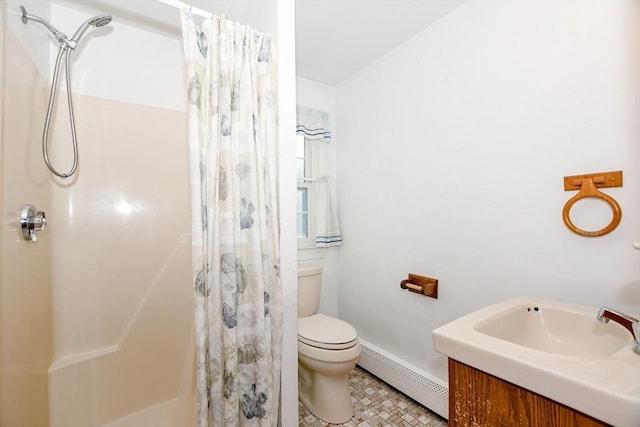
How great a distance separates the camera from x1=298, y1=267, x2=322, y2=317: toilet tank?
2.03m

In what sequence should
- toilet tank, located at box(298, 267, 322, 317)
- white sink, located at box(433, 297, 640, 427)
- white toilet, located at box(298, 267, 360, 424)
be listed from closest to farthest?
white sink, located at box(433, 297, 640, 427) → white toilet, located at box(298, 267, 360, 424) → toilet tank, located at box(298, 267, 322, 317)

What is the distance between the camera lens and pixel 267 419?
4.10ft

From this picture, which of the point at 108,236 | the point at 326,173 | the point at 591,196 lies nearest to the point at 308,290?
the point at 326,173

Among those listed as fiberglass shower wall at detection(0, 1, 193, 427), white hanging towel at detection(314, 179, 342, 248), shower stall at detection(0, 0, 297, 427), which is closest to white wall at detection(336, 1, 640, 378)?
white hanging towel at detection(314, 179, 342, 248)

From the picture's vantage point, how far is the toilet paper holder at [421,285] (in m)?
1.75

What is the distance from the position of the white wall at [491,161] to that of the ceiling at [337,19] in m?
0.12

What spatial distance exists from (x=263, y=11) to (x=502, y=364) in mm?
1770

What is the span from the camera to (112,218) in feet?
5.31

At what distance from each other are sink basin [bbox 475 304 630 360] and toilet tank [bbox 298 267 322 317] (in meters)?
1.26

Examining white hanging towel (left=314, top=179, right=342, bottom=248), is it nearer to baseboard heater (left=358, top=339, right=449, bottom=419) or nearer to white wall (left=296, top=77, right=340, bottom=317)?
white wall (left=296, top=77, right=340, bottom=317)

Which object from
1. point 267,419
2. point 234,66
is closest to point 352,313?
point 267,419

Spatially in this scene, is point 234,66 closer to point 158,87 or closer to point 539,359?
point 158,87

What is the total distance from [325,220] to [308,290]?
0.62 metres

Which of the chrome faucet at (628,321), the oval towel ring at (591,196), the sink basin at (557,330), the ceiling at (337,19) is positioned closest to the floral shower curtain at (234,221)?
the ceiling at (337,19)
